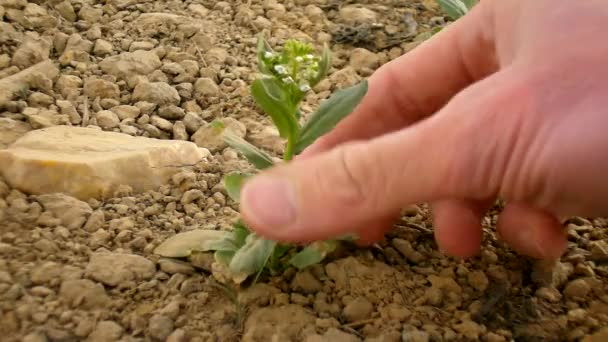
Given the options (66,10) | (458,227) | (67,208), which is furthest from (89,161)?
(458,227)

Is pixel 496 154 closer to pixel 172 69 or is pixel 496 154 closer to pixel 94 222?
pixel 94 222

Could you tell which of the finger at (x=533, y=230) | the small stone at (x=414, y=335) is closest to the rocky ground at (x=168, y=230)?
the small stone at (x=414, y=335)

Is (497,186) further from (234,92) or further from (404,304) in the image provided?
(234,92)

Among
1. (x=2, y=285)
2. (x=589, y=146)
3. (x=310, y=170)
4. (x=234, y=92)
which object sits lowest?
(x=2, y=285)

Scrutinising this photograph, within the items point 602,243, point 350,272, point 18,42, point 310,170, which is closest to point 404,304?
point 350,272

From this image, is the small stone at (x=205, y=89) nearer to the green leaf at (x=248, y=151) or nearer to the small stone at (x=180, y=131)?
the small stone at (x=180, y=131)

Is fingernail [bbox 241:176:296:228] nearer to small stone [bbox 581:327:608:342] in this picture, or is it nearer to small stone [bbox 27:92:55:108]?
small stone [bbox 581:327:608:342]

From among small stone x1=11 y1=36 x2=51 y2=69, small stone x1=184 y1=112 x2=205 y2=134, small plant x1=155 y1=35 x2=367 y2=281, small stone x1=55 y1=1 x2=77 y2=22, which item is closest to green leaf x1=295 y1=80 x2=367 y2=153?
small plant x1=155 y1=35 x2=367 y2=281
